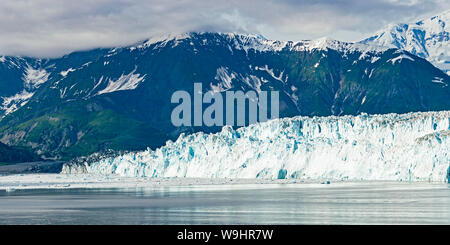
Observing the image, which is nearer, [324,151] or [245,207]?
[245,207]

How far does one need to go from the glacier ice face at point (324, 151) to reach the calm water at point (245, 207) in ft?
21.2

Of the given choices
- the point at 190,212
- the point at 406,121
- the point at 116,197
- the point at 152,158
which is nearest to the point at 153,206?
the point at 190,212

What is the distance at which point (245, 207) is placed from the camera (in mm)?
60875

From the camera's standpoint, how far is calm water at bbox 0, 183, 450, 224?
50.5 metres

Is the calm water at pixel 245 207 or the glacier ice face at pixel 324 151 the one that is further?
the glacier ice face at pixel 324 151

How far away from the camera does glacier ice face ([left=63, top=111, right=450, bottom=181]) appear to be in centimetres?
8869

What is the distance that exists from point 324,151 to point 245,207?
38582mm

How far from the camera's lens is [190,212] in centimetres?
5728

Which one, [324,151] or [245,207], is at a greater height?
[324,151]

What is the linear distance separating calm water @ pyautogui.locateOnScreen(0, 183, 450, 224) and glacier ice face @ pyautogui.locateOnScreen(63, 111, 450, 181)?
255 inches

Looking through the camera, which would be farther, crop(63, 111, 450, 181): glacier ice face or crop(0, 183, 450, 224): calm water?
crop(63, 111, 450, 181): glacier ice face

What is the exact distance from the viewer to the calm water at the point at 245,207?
5047 cm
